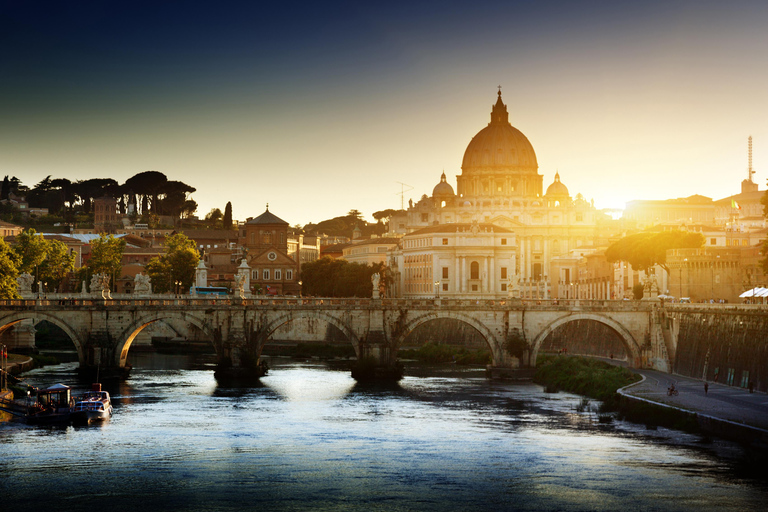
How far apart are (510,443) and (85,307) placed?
113 feet

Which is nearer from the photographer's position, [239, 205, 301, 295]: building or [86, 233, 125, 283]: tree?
[86, 233, 125, 283]: tree

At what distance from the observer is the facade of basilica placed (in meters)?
132

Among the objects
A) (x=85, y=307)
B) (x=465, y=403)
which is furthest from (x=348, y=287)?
(x=465, y=403)

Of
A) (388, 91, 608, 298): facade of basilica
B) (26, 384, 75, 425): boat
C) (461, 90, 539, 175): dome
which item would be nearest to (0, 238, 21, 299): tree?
(26, 384, 75, 425): boat

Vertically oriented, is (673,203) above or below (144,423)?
above

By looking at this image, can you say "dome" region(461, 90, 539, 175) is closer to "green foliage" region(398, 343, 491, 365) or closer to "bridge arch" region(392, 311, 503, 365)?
"green foliage" region(398, 343, 491, 365)

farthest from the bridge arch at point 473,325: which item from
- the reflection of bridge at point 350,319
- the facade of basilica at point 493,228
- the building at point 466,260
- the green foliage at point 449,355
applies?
the building at point 466,260

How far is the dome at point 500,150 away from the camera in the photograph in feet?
583

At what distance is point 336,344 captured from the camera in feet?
344

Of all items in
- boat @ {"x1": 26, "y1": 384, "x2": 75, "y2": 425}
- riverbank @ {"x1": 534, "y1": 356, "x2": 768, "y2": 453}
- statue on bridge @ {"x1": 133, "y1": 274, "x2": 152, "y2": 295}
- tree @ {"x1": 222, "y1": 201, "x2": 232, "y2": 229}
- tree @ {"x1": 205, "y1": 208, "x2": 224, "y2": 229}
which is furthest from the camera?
tree @ {"x1": 205, "y1": 208, "x2": 224, "y2": 229}

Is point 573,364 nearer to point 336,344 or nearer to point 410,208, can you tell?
point 336,344

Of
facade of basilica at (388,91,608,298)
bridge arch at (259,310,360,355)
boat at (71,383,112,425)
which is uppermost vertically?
facade of basilica at (388,91,608,298)

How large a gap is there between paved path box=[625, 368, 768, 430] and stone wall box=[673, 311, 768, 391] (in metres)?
0.69

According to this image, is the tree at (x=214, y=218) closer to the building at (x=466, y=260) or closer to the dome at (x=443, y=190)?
the dome at (x=443, y=190)
